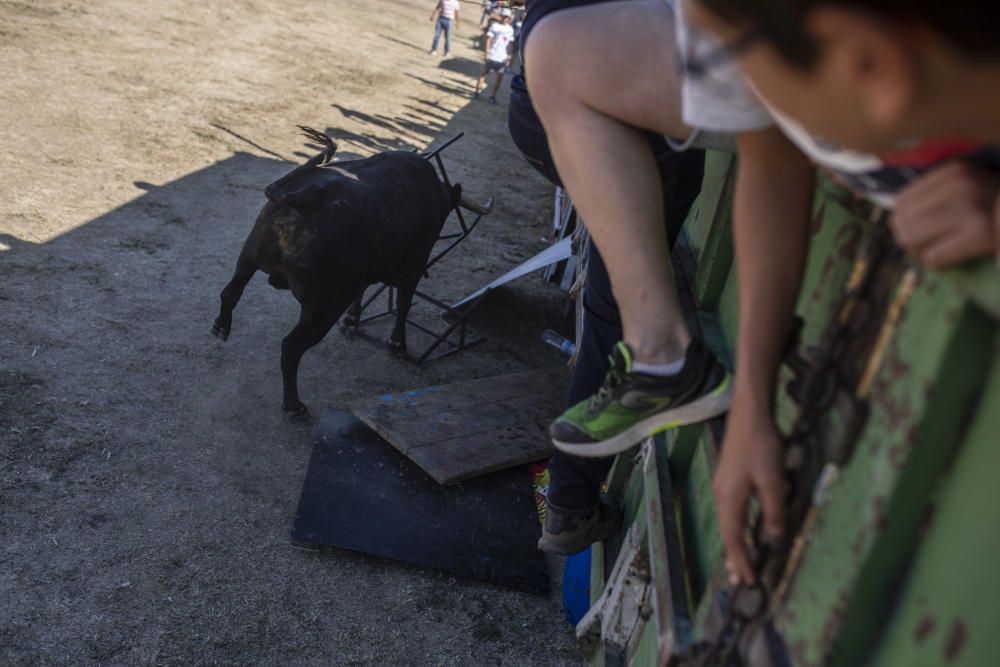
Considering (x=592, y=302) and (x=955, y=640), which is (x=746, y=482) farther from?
(x=592, y=302)

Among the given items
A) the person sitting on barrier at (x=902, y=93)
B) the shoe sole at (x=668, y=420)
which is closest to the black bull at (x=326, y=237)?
the shoe sole at (x=668, y=420)

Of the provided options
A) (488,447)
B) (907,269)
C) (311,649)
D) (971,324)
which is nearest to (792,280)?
(907,269)

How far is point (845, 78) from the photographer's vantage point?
0.88 m

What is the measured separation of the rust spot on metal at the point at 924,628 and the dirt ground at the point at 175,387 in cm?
281

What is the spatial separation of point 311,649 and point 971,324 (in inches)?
121

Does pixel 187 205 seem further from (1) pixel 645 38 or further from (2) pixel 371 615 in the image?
(1) pixel 645 38

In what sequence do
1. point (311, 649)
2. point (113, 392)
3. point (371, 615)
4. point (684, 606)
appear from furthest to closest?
point (113, 392) → point (371, 615) → point (311, 649) → point (684, 606)

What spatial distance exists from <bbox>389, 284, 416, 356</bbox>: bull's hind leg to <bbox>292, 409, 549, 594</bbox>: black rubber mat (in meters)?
1.55

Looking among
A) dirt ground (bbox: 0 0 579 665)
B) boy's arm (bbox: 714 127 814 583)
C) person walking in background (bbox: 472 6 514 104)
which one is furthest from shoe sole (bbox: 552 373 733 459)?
person walking in background (bbox: 472 6 514 104)

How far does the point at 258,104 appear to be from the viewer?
37.7 feet

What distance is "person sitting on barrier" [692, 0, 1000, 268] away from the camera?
0.82 m

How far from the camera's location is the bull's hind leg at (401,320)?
6070mm

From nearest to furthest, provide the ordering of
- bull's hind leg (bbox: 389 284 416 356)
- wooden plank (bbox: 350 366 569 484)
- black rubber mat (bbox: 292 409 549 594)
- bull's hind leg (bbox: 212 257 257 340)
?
1. black rubber mat (bbox: 292 409 549 594)
2. wooden plank (bbox: 350 366 569 484)
3. bull's hind leg (bbox: 212 257 257 340)
4. bull's hind leg (bbox: 389 284 416 356)

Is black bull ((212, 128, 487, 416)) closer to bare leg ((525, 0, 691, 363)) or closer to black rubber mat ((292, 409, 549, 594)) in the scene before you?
black rubber mat ((292, 409, 549, 594))
